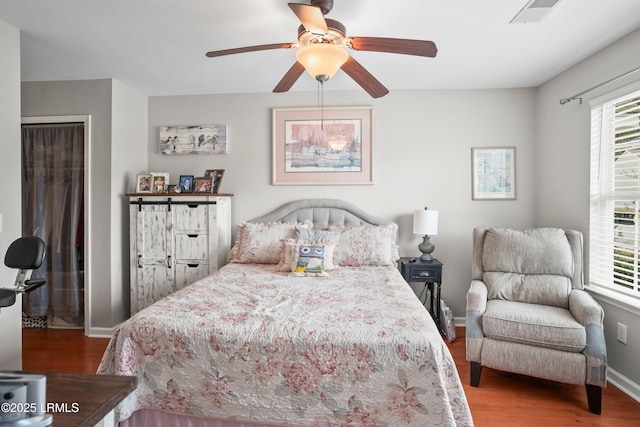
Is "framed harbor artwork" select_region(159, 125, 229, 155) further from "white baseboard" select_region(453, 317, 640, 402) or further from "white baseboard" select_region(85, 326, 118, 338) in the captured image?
"white baseboard" select_region(453, 317, 640, 402)

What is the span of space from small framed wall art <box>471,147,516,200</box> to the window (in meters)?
0.88

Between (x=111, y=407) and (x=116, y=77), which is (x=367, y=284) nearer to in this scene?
(x=111, y=407)

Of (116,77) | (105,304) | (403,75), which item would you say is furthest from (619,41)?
(105,304)

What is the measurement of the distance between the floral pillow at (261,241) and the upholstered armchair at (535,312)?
69.5 inches

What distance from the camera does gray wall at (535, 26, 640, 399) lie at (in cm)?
258

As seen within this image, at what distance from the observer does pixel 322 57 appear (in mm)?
1946

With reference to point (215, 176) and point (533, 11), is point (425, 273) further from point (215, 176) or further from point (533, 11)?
point (215, 176)

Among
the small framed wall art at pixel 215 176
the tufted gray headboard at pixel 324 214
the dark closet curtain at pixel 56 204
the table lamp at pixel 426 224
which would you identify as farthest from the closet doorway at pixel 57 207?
the table lamp at pixel 426 224

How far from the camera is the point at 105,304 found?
3.62 meters

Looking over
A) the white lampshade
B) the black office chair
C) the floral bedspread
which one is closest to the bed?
the floral bedspread

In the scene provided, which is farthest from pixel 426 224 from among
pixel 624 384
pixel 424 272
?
pixel 624 384

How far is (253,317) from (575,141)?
318cm

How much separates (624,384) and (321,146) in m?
3.27

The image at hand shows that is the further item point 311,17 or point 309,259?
point 309,259
